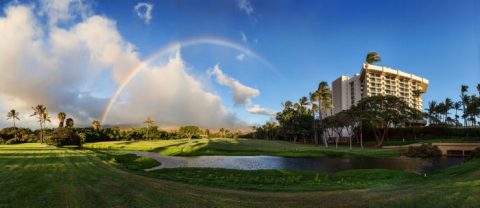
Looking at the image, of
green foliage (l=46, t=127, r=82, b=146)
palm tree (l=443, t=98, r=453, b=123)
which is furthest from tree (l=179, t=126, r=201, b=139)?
palm tree (l=443, t=98, r=453, b=123)

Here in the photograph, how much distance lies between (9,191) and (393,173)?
109 ft

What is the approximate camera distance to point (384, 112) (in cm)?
9144

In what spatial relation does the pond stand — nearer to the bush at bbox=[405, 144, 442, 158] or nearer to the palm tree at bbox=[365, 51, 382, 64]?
the bush at bbox=[405, 144, 442, 158]

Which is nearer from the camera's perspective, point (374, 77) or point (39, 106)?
point (39, 106)

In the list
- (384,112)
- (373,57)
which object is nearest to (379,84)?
(373,57)

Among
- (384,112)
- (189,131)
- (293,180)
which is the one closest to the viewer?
(293,180)

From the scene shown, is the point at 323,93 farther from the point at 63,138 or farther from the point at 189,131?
the point at 189,131

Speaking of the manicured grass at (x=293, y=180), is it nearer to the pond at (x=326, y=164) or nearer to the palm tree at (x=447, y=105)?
the pond at (x=326, y=164)

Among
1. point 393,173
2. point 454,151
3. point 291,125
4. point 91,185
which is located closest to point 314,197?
point 91,185

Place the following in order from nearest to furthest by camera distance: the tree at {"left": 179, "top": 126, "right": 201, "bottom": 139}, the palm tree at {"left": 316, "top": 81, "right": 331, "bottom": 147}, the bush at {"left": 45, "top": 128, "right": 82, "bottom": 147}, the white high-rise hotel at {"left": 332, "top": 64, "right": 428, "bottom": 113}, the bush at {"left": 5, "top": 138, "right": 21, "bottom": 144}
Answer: the bush at {"left": 45, "top": 128, "right": 82, "bottom": 147}
the palm tree at {"left": 316, "top": 81, "right": 331, "bottom": 147}
the bush at {"left": 5, "top": 138, "right": 21, "bottom": 144}
the white high-rise hotel at {"left": 332, "top": 64, "right": 428, "bottom": 113}
the tree at {"left": 179, "top": 126, "right": 201, "bottom": 139}

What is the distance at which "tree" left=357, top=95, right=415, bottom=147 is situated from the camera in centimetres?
8900

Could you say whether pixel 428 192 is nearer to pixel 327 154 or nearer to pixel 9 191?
pixel 9 191

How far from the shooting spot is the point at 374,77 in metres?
183

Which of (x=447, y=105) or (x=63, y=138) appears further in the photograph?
(x=447, y=105)
